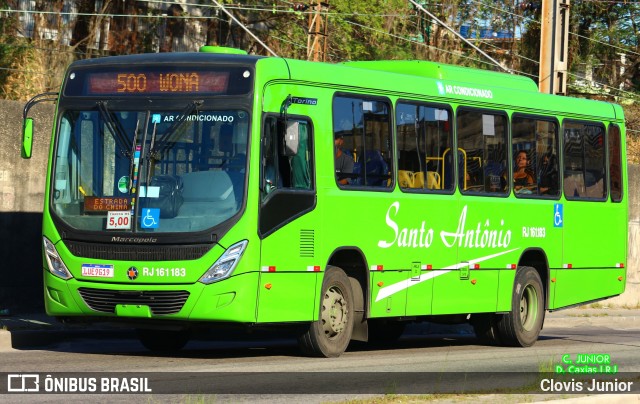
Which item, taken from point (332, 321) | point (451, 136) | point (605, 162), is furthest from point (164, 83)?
point (605, 162)

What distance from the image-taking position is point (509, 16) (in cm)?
4781

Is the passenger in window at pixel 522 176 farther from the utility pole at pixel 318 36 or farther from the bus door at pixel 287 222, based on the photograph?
the utility pole at pixel 318 36

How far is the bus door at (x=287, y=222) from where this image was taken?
13281mm

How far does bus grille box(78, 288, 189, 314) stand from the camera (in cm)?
1295

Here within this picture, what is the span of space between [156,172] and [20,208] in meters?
5.46

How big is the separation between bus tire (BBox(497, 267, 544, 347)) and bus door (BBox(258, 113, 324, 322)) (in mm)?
4848

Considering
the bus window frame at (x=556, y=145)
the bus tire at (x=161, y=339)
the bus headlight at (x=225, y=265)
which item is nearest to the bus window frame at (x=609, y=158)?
the bus window frame at (x=556, y=145)

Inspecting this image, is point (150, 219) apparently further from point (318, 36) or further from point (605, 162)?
point (318, 36)

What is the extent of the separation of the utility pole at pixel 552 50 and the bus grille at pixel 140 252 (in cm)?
1410

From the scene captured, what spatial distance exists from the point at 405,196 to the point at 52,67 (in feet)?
62.8

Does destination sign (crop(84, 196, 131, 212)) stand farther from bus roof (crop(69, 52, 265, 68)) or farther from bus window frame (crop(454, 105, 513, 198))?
bus window frame (crop(454, 105, 513, 198))

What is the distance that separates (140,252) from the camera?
13062mm

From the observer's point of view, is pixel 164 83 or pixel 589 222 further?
pixel 589 222

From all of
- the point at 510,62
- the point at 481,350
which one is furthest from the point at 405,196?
the point at 510,62
